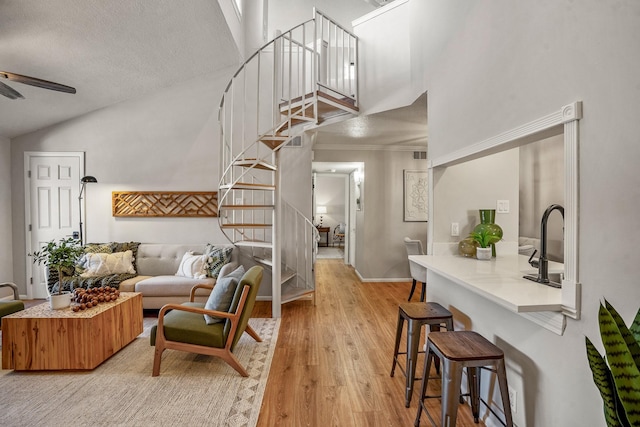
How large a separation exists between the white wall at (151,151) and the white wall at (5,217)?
0.59 metres

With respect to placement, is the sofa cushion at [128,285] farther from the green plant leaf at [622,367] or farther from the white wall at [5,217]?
the green plant leaf at [622,367]

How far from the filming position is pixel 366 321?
3725 millimetres

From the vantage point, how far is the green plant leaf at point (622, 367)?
740mm

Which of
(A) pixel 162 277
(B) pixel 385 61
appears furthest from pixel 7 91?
(B) pixel 385 61

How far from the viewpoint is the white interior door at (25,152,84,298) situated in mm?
4637

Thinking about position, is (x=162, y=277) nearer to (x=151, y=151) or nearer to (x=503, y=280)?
(x=151, y=151)

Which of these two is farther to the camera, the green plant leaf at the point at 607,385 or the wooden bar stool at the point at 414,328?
the wooden bar stool at the point at 414,328

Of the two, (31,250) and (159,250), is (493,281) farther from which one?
(31,250)

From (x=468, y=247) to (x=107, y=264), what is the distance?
4323 millimetres

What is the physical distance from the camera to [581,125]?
1185mm

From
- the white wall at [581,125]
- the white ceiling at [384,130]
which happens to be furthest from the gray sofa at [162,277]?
the white wall at [581,125]

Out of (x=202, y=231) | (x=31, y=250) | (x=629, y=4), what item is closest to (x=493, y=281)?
(x=629, y=4)

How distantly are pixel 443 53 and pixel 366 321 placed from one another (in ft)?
9.52

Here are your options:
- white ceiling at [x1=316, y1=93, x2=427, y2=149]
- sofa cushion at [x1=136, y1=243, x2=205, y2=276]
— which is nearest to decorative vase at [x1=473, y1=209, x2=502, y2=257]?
white ceiling at [x1=316, y1=93, x2=427, y2=149]
